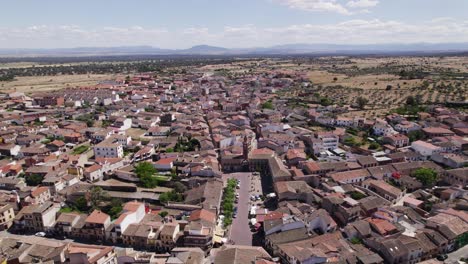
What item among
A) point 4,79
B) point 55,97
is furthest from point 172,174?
point 4,79

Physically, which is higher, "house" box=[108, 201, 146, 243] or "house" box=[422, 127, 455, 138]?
"house" box=[422, 127, 455, 138]

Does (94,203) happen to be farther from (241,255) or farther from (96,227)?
(241,255)

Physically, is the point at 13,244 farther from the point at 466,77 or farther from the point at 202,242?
the point at 466,77

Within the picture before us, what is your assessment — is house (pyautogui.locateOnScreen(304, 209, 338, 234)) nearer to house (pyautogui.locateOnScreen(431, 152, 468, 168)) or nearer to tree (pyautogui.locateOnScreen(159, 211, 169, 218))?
tree (pyautogui.locateOnScreen(159, 211, 169, 218))

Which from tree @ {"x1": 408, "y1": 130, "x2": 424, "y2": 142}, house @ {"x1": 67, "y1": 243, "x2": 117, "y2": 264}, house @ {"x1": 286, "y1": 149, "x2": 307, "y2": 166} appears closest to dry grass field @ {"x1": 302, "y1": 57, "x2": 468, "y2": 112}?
tree @ {"x1": 408, "y1": 130, "x2": 424, "y2": 142}

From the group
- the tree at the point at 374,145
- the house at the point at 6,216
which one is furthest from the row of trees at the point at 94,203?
the tree at the point at 374,145
